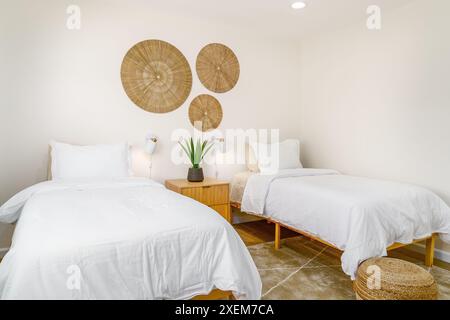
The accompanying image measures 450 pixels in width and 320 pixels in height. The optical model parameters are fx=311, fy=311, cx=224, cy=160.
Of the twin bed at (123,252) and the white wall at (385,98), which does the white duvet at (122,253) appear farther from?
the white wall at (385,98)

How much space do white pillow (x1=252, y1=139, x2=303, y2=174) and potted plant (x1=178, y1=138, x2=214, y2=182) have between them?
2.00ft

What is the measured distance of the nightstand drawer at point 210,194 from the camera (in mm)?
3135

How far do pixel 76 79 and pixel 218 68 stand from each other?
160 cm

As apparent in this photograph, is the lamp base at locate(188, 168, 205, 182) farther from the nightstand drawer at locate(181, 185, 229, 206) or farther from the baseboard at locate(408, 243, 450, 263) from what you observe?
the baseboard at locate(408, 243, 450, 263)

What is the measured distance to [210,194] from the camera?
323 centimetres

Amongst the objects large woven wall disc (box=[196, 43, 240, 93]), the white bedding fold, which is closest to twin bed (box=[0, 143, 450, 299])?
the white bedding fold

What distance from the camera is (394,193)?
2518 mm

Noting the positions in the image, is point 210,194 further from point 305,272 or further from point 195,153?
point 305,272

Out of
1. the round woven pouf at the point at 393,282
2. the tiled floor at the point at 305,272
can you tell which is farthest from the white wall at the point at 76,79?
the round woven pouf at the point at 393,282

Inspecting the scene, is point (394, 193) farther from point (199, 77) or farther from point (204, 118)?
point (199, 77)

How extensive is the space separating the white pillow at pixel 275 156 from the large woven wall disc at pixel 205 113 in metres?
0.57

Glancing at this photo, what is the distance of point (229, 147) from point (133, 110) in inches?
49.4

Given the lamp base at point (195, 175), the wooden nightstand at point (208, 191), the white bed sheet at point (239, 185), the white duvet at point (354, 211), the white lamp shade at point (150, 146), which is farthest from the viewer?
the white bed sheet at point (239, 185)
